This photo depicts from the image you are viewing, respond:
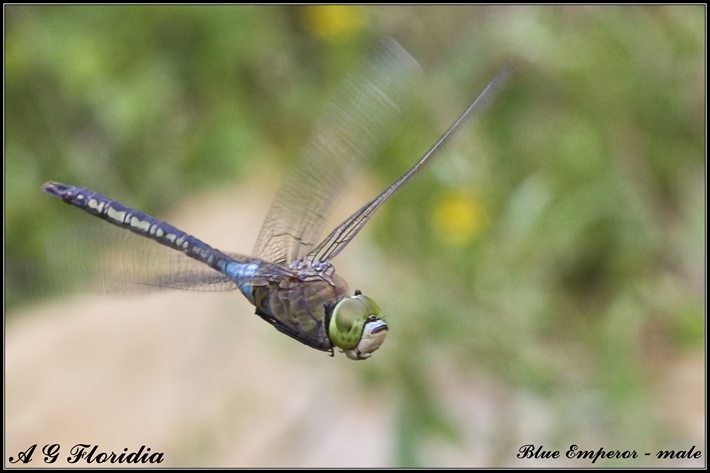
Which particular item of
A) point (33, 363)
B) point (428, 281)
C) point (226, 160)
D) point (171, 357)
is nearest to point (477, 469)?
point (428, 281)

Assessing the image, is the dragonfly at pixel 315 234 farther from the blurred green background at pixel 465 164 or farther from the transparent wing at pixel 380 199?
the blurred green background at pixel 465 164

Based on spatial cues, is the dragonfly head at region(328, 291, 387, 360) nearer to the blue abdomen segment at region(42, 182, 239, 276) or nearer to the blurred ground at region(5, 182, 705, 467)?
the blue abdomen segment at region(42, 182, 239, 276)

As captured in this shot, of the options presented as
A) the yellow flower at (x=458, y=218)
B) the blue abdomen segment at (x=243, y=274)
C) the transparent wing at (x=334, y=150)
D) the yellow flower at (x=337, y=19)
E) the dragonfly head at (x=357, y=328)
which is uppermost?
the yellow flower at (x=337, y=19)

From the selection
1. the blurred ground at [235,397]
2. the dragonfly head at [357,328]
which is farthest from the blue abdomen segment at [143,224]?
the blurred ground at [235,397]

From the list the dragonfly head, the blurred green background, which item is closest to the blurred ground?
the blurred green background

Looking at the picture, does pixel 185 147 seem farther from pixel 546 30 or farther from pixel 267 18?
pixel 546 30

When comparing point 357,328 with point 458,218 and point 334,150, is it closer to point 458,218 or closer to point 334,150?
point 334,150
